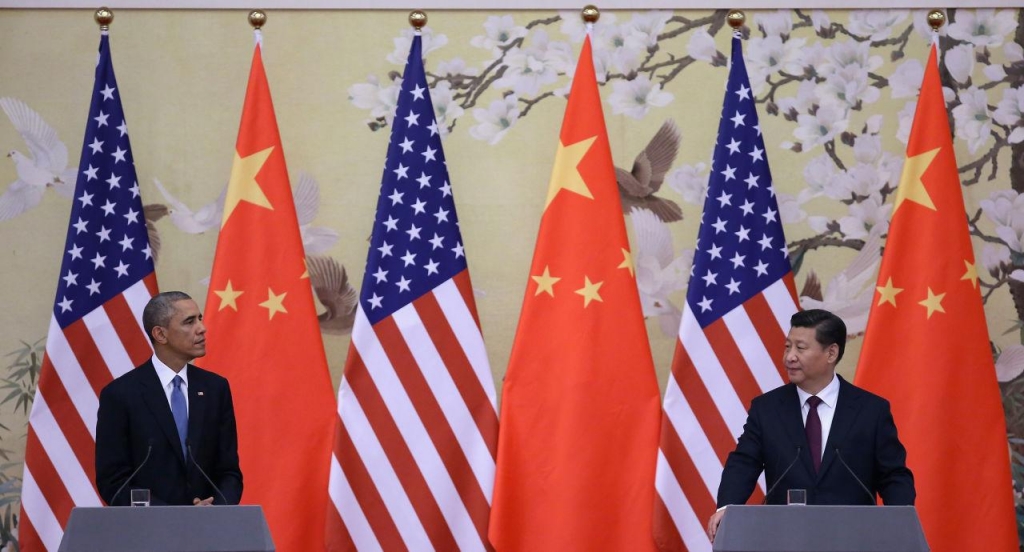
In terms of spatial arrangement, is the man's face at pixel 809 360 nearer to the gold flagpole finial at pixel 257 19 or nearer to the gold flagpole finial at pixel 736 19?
the gold flagpole finial at pixel 736 19

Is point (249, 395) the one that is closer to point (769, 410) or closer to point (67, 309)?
point (67, 309)

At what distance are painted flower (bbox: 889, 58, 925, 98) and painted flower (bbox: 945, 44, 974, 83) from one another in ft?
0.41

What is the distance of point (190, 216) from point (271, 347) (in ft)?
2.63

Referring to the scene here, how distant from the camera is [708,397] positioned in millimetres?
5645

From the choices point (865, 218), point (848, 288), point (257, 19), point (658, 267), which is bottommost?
point (848, 288)

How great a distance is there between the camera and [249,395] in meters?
5.57

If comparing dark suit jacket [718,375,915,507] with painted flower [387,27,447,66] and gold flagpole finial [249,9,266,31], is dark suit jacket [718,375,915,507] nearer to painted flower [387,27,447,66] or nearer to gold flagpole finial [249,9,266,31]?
painted flower [387,27,447,66]

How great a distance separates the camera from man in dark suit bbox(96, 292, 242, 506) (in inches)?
181

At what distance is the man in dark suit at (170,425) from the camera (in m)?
4.59

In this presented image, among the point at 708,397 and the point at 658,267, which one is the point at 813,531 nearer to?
the point at 708,397

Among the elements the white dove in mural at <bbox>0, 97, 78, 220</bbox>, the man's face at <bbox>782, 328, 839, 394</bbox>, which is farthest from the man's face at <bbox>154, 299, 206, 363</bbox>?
the man's face at <bbox>782, 328, 839, 394</bbox>

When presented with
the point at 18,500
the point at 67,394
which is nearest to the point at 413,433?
the point at 67,394

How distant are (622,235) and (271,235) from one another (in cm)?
149

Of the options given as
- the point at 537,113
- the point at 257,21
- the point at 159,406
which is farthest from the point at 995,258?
the point at 159,406
